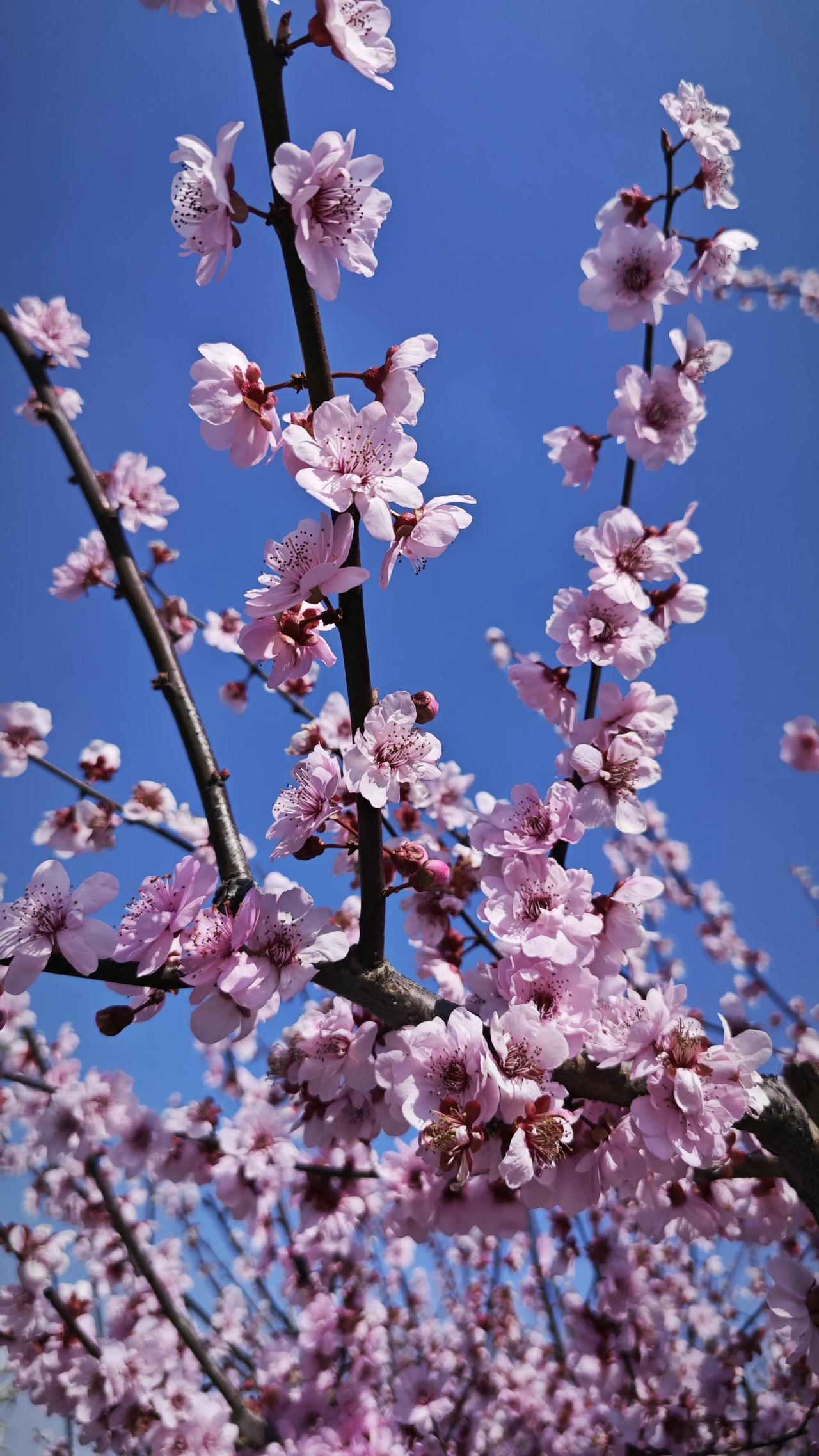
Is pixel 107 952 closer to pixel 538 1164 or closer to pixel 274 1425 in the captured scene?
pixel 538 1164

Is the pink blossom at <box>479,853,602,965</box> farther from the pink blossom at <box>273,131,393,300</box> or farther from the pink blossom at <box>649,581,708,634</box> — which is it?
the pink blossom at <box>273,131,393,300</box>

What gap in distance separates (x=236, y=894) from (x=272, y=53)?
1642 millimetres

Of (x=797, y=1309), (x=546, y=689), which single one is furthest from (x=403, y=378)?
(x=797, y=1309)

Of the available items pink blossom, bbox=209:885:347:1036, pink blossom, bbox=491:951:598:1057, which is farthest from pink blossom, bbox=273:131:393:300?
pink blossom, bbox=491:951:598:1057

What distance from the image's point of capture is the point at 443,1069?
5.22 ft

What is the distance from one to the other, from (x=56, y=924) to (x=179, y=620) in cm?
274

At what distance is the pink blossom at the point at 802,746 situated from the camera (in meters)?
4.30

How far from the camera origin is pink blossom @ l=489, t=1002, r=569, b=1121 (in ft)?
5.02

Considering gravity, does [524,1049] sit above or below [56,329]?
below

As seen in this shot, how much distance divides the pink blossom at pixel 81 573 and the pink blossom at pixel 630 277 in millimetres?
2283

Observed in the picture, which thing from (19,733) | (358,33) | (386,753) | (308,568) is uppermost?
(19,733)

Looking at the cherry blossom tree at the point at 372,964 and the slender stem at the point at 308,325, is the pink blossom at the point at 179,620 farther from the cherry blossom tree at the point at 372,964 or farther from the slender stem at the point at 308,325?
the slender stem at the point at 308,325

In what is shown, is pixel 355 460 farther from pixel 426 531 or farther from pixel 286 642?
pixel 286 642

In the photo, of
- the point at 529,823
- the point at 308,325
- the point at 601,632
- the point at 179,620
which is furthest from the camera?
the point at 179,620
